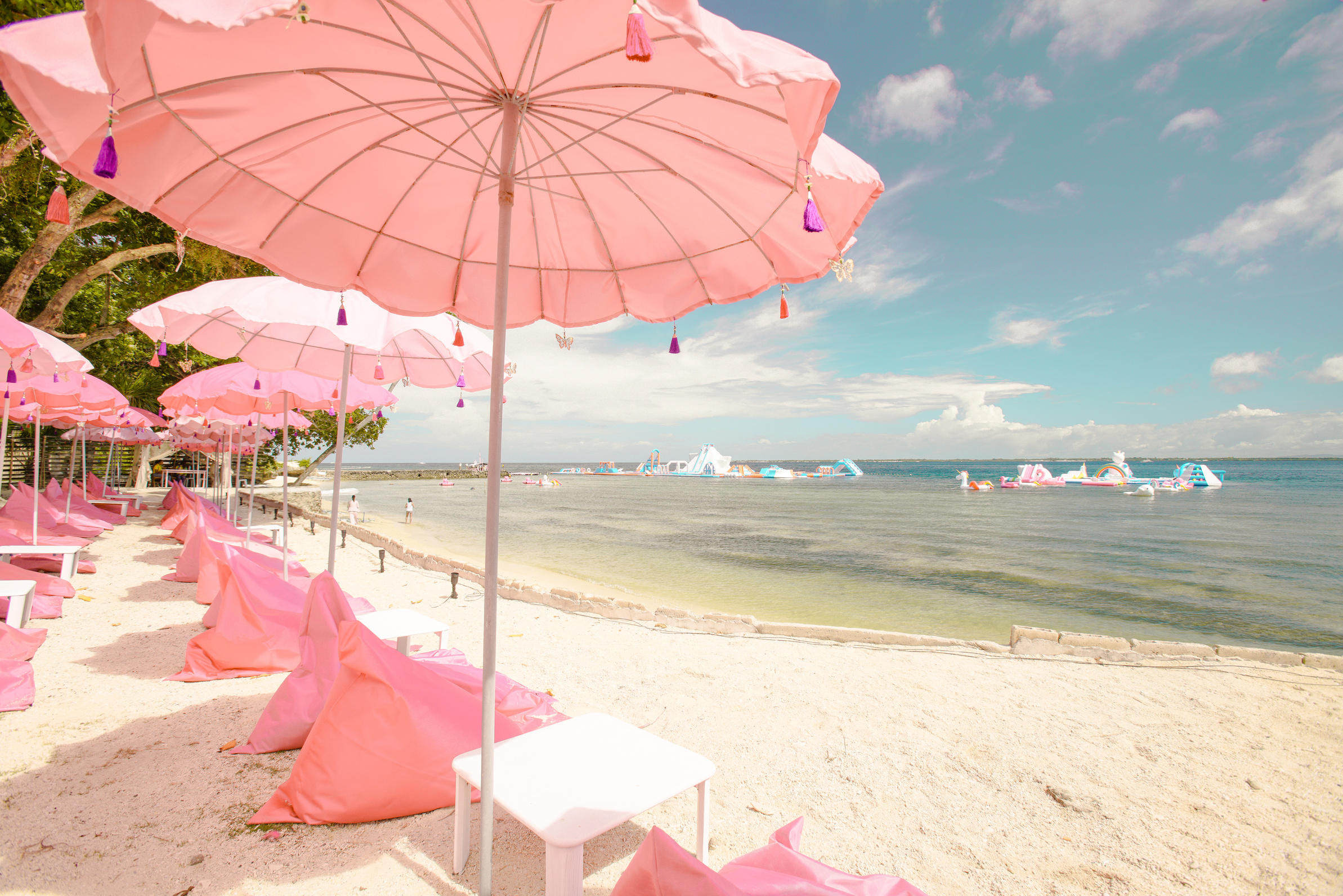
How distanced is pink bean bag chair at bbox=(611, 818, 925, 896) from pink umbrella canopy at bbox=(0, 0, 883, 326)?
1899 mm

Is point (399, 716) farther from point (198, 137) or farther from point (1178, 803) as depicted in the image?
point (1178, 803)

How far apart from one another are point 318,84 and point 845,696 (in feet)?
16.8

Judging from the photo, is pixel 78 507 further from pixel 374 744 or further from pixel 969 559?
pixel 969 559

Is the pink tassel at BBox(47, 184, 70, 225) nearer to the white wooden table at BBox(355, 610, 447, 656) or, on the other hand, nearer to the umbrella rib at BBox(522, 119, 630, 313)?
the umbrella rib at BBox(522, 119, 630, 313)

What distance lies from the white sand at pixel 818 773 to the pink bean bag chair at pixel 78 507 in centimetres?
733

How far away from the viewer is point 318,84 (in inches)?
76.8

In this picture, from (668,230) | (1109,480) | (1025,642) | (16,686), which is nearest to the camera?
(668,230)

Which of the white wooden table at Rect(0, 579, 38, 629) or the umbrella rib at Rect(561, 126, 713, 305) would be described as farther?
the white wooden table at Rect(0, 579, 38, 629)

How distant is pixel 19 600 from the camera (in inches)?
198

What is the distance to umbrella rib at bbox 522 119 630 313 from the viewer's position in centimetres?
229

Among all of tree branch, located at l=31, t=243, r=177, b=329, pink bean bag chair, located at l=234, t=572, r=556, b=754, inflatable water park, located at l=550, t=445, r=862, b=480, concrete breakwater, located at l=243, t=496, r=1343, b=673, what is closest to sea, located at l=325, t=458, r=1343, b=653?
concrete breakwater, located at l=243, t=496, r=1343, b=673

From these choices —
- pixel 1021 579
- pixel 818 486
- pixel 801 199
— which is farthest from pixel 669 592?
pixel 818 486

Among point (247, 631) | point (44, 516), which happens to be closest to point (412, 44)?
point (247, 631)

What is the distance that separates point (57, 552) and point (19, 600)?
2121mm
